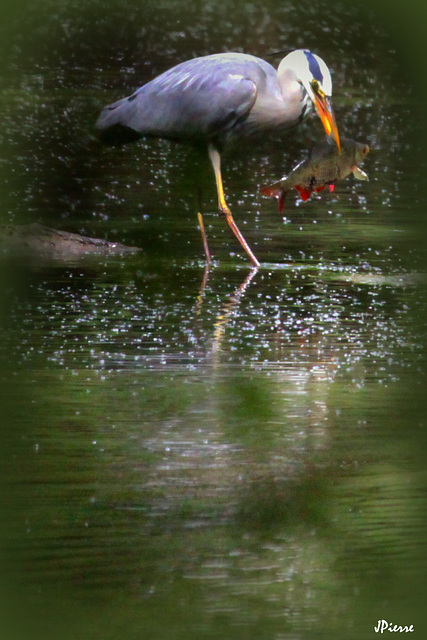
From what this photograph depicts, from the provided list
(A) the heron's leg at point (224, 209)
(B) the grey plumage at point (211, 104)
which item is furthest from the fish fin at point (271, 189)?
(B) the grey plumage at point (211, 104)

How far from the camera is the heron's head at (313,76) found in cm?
573

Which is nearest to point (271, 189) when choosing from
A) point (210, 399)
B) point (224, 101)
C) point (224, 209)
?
point (224, 209)

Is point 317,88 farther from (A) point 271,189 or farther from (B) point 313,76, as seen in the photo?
(A) point 271,189

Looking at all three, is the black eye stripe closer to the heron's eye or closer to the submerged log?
the heron's eye

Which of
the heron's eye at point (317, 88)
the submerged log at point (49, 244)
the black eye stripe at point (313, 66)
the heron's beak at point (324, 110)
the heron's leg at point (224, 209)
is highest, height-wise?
the black eye stripe at point (313, 66)


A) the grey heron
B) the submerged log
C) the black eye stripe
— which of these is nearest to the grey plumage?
the grey heron

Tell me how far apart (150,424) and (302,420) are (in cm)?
40

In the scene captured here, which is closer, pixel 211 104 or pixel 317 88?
pixel 211 104

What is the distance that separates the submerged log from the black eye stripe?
4.07ft

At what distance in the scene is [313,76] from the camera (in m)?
5.79

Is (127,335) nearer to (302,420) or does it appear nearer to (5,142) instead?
(302,420)

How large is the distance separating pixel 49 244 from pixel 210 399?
91.2 inches

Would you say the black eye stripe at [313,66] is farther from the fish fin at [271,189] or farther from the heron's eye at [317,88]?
the fish fin at [271,189]

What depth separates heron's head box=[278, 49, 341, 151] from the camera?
5.73 meters
